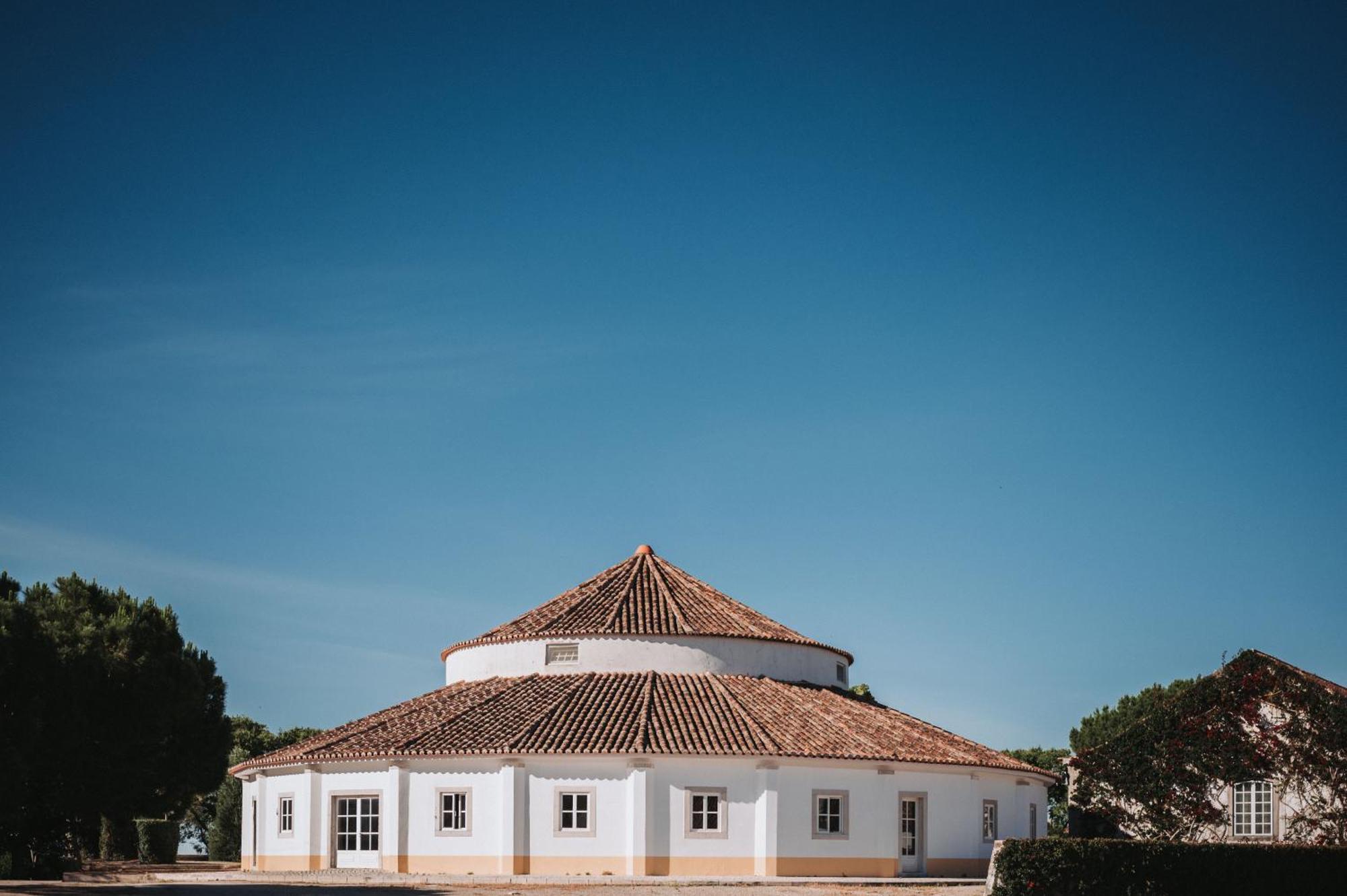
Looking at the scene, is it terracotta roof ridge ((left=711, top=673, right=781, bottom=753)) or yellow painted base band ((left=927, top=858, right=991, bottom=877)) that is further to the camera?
yellow painted base band ((left=927, top=858, right=991, bottom=877))

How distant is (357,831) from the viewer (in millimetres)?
43312

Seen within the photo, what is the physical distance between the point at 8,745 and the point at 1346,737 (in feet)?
133

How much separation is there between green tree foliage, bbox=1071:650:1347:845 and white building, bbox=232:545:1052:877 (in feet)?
11.4

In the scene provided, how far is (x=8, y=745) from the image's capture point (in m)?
46.2

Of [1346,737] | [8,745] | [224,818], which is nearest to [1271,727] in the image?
[1346,737]

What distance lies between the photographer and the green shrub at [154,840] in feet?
202

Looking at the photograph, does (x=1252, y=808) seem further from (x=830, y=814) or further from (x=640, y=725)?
(x=640, y=725)

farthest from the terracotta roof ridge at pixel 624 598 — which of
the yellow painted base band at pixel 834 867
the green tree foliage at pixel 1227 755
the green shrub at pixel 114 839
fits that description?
the green shrub at pixel 114 839

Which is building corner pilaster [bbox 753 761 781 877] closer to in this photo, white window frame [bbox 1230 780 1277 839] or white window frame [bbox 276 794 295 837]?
white window frame [bbox 276 794 295 837]

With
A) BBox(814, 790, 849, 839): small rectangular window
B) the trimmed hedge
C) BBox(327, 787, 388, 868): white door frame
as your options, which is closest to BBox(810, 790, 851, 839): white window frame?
BBox(814, 790, 849, 839): small rectangular window

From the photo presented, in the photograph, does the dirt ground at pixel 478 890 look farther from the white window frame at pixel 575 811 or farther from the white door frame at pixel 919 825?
the white door frame at pixel 919 825

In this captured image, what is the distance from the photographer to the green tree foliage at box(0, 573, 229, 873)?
4778 cm

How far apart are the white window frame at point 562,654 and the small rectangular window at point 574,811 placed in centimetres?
652

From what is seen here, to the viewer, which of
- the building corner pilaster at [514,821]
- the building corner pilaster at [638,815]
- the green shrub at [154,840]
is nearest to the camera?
the building corner pilaster at [638,815]
